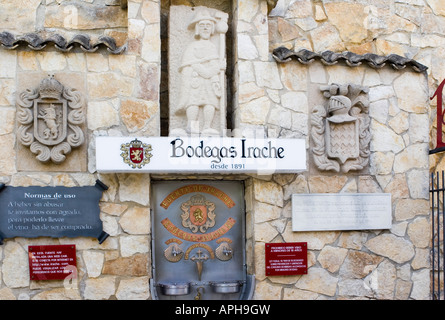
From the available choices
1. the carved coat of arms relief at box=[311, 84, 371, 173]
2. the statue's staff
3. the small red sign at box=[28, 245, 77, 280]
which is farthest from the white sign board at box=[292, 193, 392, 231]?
the small red sign at box=[28, 245, 77, 280]

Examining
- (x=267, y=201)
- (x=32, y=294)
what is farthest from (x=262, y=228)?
(x=32, y=294)

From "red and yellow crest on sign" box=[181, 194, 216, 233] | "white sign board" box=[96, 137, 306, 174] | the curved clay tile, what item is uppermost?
the curved clay tile

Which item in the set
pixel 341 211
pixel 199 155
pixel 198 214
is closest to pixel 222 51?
pixel 199 155

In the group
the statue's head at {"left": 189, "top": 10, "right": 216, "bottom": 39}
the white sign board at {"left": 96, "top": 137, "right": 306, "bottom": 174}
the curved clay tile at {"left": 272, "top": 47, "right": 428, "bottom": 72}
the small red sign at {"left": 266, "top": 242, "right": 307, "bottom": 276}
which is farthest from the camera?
the curved clay tile at {"left": 272, "top": 47, "right": 428, "bottom": 72}

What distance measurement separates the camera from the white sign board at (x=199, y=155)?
5.82 m

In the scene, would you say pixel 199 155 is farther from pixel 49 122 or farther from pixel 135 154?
pixel 49 122

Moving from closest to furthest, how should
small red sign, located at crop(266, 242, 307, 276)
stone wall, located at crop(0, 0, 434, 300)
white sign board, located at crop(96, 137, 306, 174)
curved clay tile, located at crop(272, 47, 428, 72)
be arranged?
white sign board, located at crop(96, 137, 306, 174)
stone wall, located at crop(0, 0, 434, 300)
small red sign, located at crop(266, 242, 307, 276)
curved clay tile, located at crop(272, 47, 428, 72)

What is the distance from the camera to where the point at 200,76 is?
6.42m

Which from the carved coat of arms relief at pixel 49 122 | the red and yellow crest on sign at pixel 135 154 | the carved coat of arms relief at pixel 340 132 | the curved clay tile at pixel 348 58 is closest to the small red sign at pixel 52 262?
the carved coat of arms relief at pixel 49 122

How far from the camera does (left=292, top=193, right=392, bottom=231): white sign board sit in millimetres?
6469

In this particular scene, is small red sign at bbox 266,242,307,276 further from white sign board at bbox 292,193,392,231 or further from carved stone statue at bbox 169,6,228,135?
carved stone statue at bbox 169,6,228,135

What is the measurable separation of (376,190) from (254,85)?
1.89 m

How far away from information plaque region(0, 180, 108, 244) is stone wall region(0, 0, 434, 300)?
10cm

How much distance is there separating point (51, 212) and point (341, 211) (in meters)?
3.19
